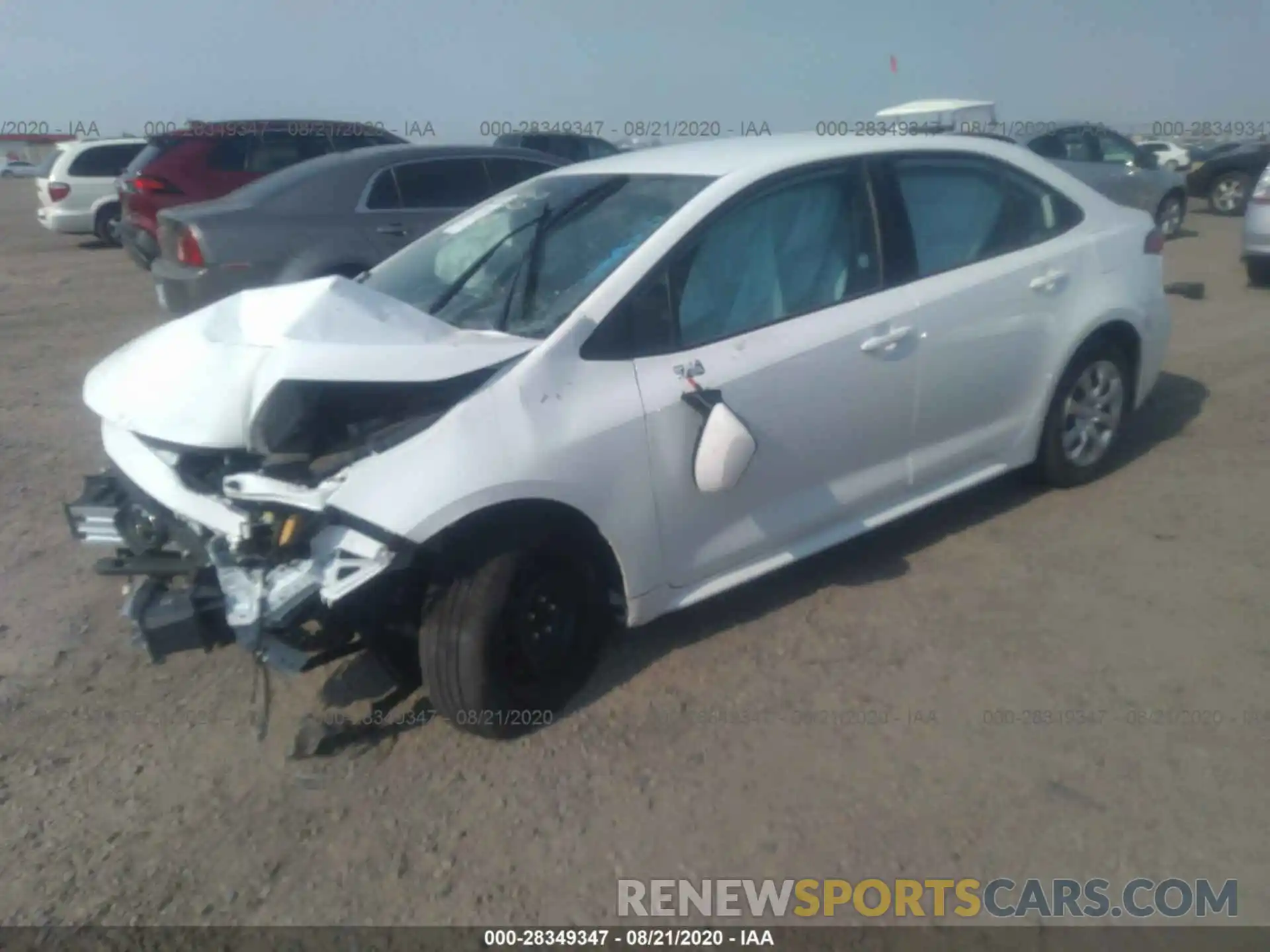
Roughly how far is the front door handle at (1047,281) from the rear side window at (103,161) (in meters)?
15.9

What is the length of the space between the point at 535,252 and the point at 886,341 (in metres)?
1.34

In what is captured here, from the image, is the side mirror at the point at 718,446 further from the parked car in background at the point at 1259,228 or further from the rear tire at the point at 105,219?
the rear tire at the point at 105,219

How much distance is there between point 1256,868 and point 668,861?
148 cm

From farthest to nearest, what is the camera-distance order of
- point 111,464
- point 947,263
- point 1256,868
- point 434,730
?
point 947,263 < point 111,464 < point 434,730 < point 1256,868

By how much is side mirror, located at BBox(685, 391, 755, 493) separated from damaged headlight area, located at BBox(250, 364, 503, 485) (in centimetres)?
70

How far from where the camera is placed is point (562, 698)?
361 cm

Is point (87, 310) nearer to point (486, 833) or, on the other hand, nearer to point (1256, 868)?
point (486, 833)

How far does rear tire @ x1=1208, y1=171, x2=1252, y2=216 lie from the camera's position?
1805cm

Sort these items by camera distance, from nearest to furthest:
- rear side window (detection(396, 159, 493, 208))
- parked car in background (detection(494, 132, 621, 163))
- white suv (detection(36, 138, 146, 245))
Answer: rear side window (detection(396, 159, 493, 208))
white suv (detection(36, 138, 146, 245))
parked car in background (detection(494, 132, 621, 163))

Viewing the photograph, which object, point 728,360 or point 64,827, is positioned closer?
point 64,827

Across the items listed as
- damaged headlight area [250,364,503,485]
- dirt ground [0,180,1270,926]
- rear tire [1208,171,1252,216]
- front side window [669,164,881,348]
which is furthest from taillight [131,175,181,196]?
rear tire [1208,171,1252,216]

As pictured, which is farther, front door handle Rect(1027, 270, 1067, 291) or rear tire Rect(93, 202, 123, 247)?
rear tire Rect(93, 202, 123, 247)

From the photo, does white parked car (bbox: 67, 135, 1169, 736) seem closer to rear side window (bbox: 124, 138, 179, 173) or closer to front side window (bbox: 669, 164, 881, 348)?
front side window (bbox: 669, 164, 881, 348)

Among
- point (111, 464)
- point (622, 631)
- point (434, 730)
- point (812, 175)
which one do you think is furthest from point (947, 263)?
point (111, 464)
